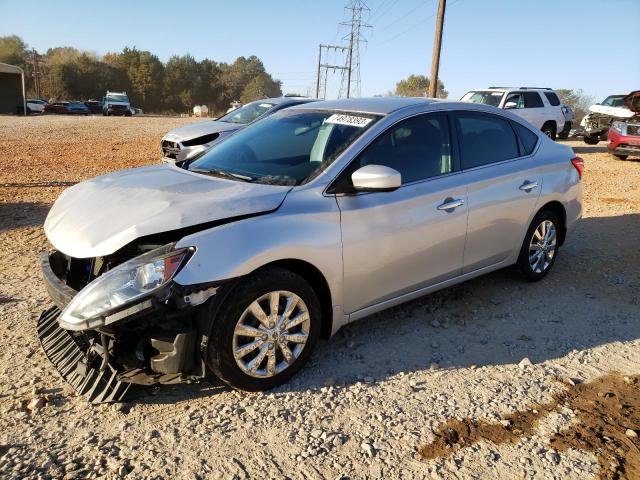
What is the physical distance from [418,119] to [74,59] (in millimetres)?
78830

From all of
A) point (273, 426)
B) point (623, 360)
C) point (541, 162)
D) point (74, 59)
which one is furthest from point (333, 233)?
point (74, 59)

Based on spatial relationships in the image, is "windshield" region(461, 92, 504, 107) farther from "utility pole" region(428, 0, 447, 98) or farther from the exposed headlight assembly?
"utility pole" region(428, 0, 447, 98)

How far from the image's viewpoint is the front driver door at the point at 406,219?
3.55 metres

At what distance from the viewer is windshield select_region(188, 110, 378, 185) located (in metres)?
3.68

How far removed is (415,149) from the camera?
4031mm

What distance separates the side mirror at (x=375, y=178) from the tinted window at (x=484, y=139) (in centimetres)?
112

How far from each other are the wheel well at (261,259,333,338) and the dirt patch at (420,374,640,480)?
37.9 inches

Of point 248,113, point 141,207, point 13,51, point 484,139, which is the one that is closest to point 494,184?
point 484,139

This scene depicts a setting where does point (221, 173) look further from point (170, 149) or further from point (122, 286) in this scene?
point (170, 149)

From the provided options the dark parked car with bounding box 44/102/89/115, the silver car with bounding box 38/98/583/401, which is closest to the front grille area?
the silver car with bounding box 38/98/583/401

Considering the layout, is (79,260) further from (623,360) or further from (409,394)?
(623,360)

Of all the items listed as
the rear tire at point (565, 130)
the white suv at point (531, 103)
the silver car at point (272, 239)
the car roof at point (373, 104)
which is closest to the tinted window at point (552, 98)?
the white suv at point (531, 103)

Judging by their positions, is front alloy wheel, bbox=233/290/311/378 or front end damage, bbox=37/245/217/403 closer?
front end damage, bbox=37/245/217/403

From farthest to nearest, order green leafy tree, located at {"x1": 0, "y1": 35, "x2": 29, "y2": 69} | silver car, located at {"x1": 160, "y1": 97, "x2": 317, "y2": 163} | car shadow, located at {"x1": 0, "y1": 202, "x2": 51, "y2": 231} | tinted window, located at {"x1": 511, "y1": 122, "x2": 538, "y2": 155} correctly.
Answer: green leafy tree, located at {"x1": 0, "y1": 35, "x2": 29, "y2": 69}
silver car, located at {"x1": 160, "y1": 97, "x2": 317, "y2": 163}
car shadow, located at {"x1": 0, "y1": 202, "x2": 51, "y2": 231}
tinted window, located at {"x1": 511, "y1": 122, "x2": 538, "y2": 155}
